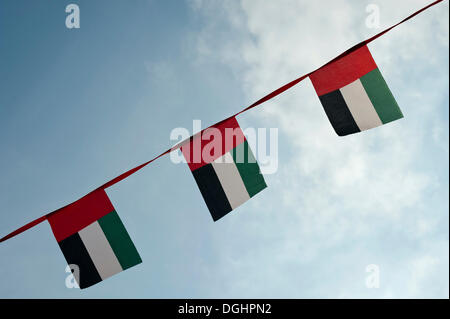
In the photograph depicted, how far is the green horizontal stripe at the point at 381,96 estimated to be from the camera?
14.3 ft

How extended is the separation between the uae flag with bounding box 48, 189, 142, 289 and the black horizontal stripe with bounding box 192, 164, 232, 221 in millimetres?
1207

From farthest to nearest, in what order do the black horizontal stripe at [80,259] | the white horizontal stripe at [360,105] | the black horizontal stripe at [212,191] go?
the white horizontal stripe at [360,105] < the black horizontal stripe at [212,191] < the black horizontal stripe at [80,259]

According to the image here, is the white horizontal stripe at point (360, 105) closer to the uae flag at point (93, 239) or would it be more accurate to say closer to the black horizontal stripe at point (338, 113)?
the black horizontal stripe at point (338, 113)

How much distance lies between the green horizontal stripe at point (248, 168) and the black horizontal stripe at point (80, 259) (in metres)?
2.32

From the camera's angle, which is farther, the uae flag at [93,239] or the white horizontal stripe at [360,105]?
the white horizontal stripe at [360,105]

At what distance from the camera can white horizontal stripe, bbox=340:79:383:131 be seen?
14.5 ft

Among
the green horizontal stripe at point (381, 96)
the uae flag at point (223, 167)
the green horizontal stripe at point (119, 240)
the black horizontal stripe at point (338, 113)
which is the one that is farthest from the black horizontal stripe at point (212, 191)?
the green horizontal stripe at point (381, 96)

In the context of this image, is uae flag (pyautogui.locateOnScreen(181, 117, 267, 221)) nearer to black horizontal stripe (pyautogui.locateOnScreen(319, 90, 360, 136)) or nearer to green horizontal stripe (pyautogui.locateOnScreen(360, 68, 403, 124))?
black horizontal stripe (pyautogui.locateOnScreen(319, 90, 360, 136))

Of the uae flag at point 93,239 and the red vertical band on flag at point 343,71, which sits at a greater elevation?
the red vertical band on flag at point 343,71

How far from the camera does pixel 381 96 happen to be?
4.44 meters
